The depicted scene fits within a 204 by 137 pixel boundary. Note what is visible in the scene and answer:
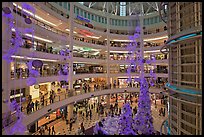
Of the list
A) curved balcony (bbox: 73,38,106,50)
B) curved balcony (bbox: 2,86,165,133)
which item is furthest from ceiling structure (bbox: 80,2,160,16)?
curved balcony (bbox: 2,86,165,133)

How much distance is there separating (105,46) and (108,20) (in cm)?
465

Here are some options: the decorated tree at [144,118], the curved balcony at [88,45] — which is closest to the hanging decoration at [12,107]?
the decorated tree at [144,118]

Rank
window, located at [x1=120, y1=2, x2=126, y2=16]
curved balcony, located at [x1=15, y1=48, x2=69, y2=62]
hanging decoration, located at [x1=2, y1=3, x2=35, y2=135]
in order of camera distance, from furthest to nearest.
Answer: window, located at [x1=120, y1=2, x2=126, y2=16] → curved balcony, located at [x1=15, y1=48, x2=69, y2=62] → hanging decoration, located at [x1=2, y1=3, x2=35, y2=135]

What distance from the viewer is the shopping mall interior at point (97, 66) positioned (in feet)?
19.3

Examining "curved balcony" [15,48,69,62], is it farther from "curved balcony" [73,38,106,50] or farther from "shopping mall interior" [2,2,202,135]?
"curved balcony" [73,38,106,50]

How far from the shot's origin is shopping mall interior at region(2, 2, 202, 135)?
589 centimetres

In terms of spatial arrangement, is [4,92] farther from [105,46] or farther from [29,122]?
[105,46]

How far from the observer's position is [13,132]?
9336 millimetres

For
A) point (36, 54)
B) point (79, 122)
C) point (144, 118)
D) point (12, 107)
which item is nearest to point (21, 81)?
point (12, 107)

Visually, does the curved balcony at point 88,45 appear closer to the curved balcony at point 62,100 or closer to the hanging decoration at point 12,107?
the curved balcony at point 62,100

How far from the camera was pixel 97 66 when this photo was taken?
102 feet

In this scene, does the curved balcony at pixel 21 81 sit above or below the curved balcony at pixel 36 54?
below

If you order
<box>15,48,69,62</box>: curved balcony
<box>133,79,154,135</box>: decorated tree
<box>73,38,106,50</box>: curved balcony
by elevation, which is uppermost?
<box>73,38,106,50</box>: curved balcony

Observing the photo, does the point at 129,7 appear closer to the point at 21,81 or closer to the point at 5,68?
the point at 21,81
